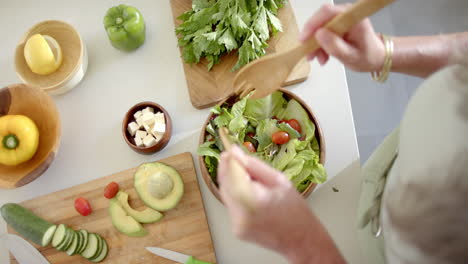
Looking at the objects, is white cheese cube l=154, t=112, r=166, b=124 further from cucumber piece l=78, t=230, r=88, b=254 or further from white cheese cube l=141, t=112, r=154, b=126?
cucumber piece l=78, t=230, r=88, b=254

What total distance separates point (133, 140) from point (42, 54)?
408mm

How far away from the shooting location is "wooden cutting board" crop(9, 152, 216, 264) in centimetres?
114

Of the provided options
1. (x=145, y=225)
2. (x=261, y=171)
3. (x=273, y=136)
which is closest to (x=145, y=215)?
(x=145, y=225)

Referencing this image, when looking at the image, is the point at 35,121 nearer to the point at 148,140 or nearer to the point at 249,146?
the point at 148,140

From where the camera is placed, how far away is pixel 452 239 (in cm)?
55

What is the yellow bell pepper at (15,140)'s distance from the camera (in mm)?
1122

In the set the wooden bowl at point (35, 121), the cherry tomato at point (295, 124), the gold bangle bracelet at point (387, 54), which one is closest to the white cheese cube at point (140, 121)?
the wooden bowl at point (35, 121)

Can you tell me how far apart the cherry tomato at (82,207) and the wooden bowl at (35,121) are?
0.15 m

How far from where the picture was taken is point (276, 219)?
662mm

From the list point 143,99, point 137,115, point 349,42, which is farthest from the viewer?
point 143,99

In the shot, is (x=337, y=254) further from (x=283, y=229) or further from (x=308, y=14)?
(x=308, y=14)

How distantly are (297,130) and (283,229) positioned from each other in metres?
0.50

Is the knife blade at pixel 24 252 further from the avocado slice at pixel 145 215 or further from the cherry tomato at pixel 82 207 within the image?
the avocado slice at pixel 145 215

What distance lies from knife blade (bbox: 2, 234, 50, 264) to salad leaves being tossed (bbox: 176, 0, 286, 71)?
2.57 feet
